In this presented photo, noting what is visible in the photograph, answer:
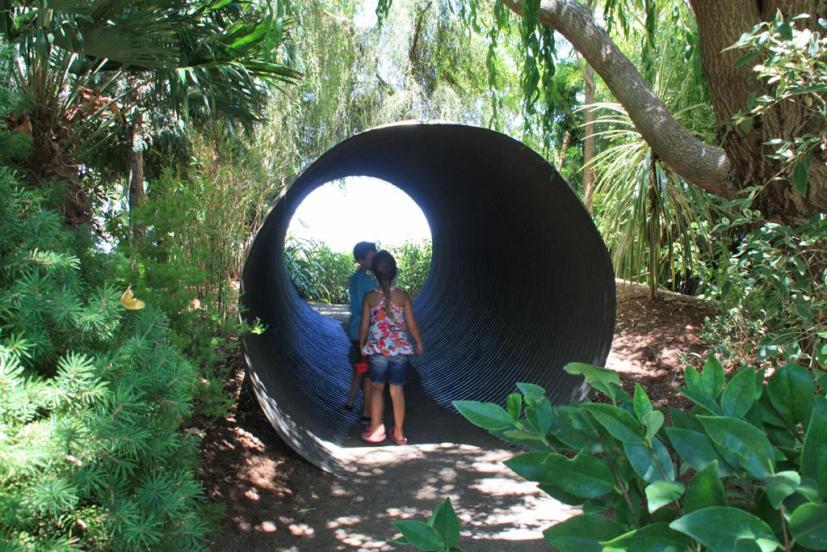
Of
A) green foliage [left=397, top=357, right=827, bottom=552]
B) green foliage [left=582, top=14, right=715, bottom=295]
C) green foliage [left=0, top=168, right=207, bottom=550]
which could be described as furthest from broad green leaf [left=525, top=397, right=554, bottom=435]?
green foliage [left=582, top=14, right=715, bottom=295]

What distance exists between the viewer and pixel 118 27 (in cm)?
471

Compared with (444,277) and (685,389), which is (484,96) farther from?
(685,389)

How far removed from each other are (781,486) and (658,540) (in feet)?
0.59

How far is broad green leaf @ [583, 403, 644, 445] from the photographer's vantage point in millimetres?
1083

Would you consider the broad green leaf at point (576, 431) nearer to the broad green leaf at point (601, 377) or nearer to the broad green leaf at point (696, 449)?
the broad green leaf at point (601, 377)

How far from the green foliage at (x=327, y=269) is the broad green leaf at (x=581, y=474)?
1610cm

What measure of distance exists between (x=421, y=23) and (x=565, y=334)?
425 inches

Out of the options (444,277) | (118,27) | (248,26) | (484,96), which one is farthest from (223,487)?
(484,96)

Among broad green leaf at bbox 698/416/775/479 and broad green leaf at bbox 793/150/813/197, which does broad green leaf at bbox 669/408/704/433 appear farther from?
broad green leaf at bbox 793/150/813/197

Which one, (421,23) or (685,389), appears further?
(421,23)

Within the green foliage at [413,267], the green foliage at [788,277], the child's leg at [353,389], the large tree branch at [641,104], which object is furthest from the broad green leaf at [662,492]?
the green foliage at [413,267]

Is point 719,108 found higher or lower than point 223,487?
higher

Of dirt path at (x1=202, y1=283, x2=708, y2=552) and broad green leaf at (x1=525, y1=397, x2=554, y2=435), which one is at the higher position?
broad green leaf at (x1=525, y1=397, x2=554, y2=435)

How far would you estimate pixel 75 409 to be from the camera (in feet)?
6.73
